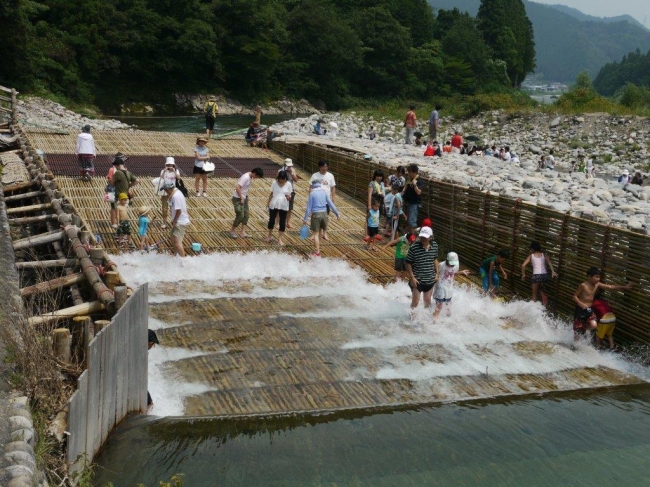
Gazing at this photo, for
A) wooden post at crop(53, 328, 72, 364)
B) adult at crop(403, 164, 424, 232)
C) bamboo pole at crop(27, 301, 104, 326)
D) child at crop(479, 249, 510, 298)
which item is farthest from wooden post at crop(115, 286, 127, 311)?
adult at crop(403, 164, 424, 232)

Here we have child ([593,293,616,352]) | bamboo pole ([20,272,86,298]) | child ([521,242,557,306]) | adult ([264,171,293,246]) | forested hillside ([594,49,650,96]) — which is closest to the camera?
bamboo pole ([20,272,86,298])

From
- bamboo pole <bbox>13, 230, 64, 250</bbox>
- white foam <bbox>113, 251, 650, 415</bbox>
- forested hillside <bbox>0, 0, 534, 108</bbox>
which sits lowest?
white foam <bbox>113, 251, 650, 415</bbox>

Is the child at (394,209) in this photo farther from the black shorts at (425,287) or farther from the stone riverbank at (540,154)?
the black shorts at (425,287)

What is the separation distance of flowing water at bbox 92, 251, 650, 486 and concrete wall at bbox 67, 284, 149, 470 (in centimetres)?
30

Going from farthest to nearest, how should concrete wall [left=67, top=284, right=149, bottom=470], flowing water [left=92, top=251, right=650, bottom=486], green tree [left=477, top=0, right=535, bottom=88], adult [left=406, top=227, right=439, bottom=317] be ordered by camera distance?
green tree [left=477, top=0, right=535, bottom=88]
adult [left=406, top=227, right=439, bottom=317]
flowing water [left=92, top=251, right=650, bottom=486]
concrete wall [left=67, top=284, right=149, bottom=470]

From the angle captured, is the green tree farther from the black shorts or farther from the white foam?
the black shorts

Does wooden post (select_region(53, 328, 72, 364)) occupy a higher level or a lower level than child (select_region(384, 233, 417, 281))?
higher

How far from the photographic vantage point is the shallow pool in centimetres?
726

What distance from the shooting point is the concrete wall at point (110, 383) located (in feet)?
19.9

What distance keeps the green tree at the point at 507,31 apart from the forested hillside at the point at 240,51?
4268 mm

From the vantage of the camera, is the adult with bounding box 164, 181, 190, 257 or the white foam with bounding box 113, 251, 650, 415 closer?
the white foam with bounding box 113, 251, 650, 415

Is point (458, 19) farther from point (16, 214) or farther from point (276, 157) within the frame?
point (16, 214)

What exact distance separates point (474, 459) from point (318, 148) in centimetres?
1445

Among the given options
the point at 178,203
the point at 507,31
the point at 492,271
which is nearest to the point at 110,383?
the point at 178,203
